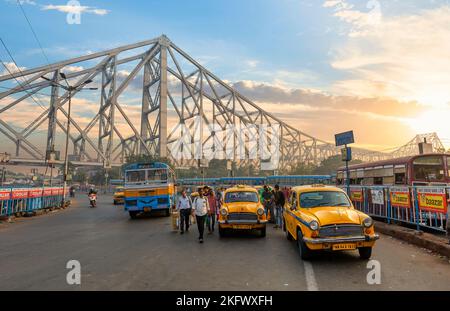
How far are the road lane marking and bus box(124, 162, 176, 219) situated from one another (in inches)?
443

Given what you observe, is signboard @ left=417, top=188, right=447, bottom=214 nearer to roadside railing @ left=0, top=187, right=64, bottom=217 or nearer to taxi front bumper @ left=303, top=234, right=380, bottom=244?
taxi front bumper @ left=303, top=234, right=380, bottom=244

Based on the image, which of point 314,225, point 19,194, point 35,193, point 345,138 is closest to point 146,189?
point 19,194

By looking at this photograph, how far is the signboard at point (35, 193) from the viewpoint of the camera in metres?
19.4

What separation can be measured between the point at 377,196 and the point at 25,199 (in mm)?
19038

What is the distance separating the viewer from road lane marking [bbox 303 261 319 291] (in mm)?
5316

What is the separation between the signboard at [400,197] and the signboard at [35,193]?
1961 centimetres

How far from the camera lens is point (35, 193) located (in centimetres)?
2022

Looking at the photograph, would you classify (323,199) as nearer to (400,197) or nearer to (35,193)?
(400,197)

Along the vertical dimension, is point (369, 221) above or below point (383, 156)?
below
